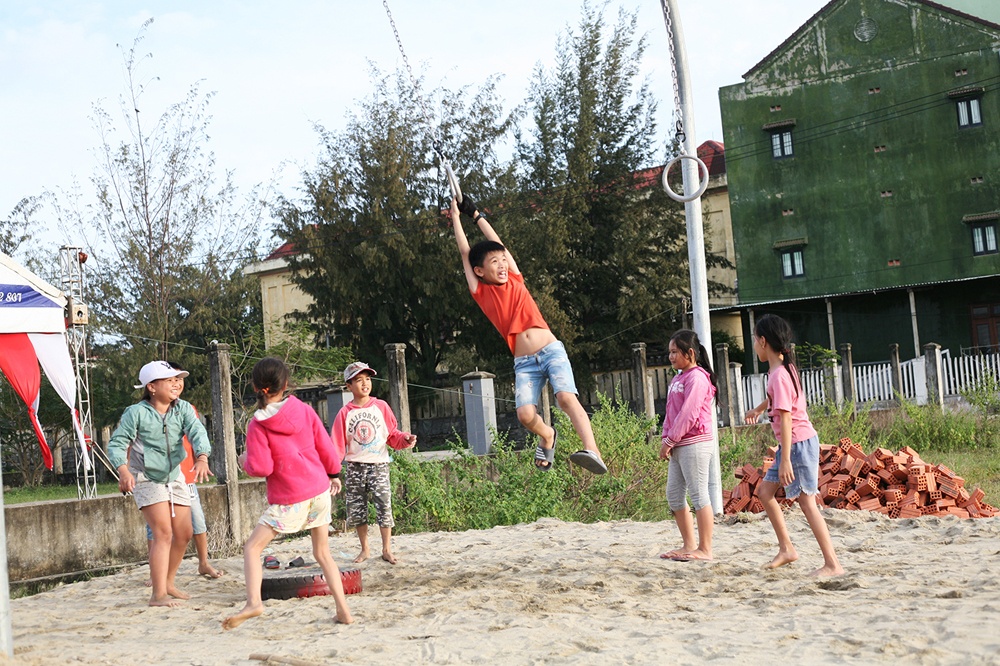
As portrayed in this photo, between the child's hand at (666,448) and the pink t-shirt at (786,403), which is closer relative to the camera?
the pink t-shirt at (786,403)

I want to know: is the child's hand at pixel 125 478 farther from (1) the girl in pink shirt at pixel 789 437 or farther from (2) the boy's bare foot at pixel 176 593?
(1) the girl in pink shirt at pixel 789 437

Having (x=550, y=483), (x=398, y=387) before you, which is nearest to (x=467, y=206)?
(x=398, y=387)

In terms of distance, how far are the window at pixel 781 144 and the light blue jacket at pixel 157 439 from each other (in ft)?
98.9

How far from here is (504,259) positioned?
7562mm

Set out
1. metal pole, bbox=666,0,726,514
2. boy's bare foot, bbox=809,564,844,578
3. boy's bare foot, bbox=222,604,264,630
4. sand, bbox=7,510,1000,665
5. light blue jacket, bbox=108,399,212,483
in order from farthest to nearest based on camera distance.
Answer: metal pole, bbox=666,0,726,514 < light blue jacket, bbox=108,399,212,483 < boy's bare foot, bbox=809,564,844,578 < boy's bare foot, bbox=222,604,264,630 < sand, bbox=7,510,1000,665

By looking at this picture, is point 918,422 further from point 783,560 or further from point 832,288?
point 832,288

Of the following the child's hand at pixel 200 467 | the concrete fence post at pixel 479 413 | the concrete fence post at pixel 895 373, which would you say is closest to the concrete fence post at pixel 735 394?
the concrete fence post at pixel 895 373

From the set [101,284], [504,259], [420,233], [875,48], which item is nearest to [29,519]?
[504,259]

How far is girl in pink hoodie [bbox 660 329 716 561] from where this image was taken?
26.6ft

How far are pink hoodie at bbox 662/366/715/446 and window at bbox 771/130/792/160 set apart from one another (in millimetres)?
28671

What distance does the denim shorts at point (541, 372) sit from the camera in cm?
759

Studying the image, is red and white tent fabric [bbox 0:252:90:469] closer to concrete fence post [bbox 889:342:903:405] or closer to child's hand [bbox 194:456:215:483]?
child's hand [bbox 194:456:215:483]

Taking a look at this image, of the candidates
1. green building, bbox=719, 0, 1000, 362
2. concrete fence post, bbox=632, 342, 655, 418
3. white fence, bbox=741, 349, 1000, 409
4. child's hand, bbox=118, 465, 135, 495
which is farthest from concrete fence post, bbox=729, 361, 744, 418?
child's hand, bbox=118, 465, 135, 495

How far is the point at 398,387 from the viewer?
12594mm
